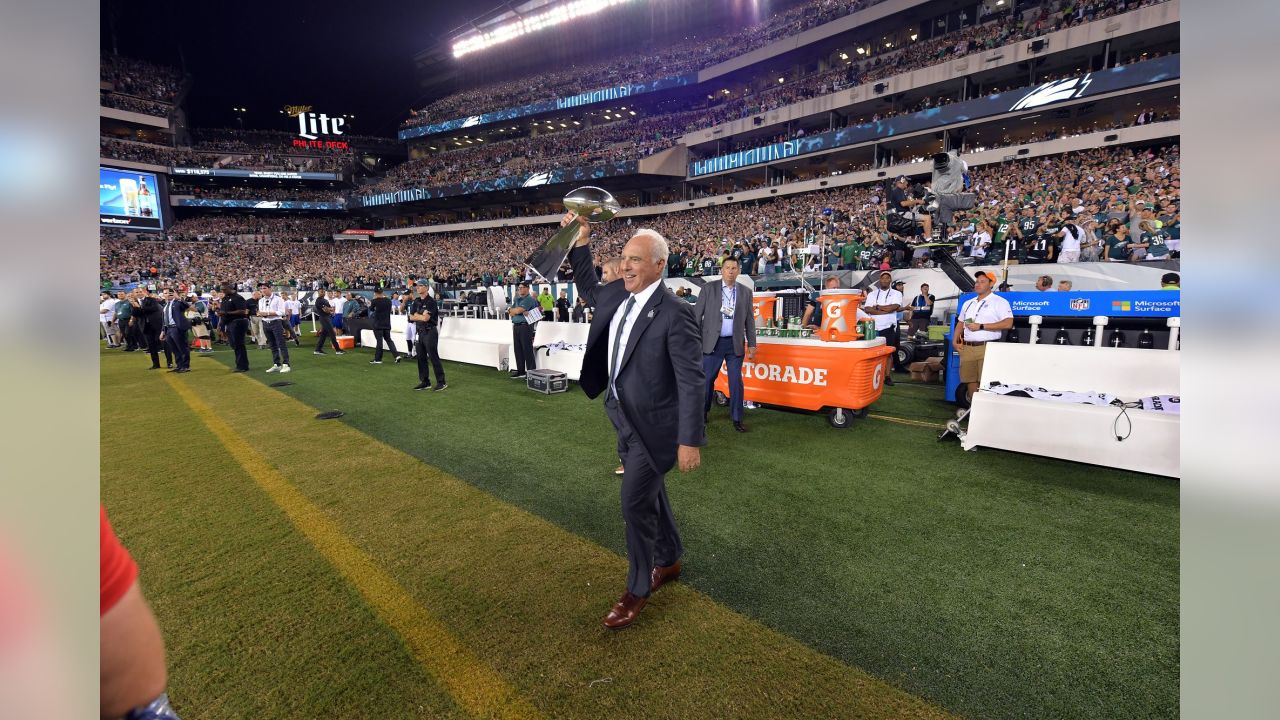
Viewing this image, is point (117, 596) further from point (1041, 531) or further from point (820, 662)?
point (1041, 531)

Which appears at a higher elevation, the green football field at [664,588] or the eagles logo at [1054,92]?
the eagles logo at [1054,92]

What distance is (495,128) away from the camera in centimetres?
4891

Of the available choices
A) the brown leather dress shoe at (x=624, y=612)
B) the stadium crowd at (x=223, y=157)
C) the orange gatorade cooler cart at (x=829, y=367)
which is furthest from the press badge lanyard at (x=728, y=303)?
the stadium crowd at (x=223, y=157)

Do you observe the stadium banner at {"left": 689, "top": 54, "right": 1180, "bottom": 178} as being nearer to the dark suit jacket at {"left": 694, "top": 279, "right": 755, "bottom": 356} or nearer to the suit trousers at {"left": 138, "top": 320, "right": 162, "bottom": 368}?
the dark suit jacket at {"left": 694, "top": 279, "right": 755, "bottom": 356}

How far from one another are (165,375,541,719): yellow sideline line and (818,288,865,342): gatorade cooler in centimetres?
499

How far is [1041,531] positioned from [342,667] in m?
4.02

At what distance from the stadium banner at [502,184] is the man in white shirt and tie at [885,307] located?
1207 inches

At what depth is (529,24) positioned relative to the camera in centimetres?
4297

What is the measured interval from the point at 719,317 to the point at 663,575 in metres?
3.32

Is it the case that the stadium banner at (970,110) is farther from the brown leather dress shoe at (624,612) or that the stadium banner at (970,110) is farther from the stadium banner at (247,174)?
the stadium banner at (247,174)

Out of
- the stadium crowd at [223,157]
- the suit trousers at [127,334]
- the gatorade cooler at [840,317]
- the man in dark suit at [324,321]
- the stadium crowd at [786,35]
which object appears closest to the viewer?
the gatorade cooler at [840,317]

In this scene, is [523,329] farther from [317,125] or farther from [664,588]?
[317,125]

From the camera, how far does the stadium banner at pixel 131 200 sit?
122 feet

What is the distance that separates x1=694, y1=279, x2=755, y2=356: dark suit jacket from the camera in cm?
577
